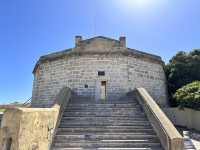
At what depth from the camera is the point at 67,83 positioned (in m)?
15.2

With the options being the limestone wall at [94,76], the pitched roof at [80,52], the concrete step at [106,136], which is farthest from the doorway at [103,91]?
the concrete step at [106,136]

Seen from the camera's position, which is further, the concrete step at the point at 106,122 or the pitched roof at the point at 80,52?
the pitched roof at the point at 80,52

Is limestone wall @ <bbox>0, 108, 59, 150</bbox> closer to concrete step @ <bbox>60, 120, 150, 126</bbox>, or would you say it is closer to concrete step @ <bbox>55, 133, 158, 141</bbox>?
concrete step @ <bbox>55, 133, 158, 141</bbox>

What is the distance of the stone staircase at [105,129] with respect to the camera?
8320mm

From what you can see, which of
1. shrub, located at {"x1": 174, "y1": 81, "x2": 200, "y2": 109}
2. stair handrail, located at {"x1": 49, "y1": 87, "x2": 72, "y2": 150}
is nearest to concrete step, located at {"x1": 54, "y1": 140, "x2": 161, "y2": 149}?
stair handrail, located at {"x1": 49, "y1": 87, "x2": 72, "y2": 150}

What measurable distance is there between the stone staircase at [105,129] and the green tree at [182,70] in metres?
7.06

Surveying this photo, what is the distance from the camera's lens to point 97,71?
15125 millimetres

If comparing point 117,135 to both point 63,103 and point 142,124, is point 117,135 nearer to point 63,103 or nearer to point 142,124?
point 142,124

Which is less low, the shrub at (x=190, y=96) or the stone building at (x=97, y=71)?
the stone building at (x=97, y=71)

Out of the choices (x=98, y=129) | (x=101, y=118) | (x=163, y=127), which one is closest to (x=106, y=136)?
(x=98, y=129)

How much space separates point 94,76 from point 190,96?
5.53 m

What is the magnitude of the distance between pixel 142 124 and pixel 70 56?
7.52 m

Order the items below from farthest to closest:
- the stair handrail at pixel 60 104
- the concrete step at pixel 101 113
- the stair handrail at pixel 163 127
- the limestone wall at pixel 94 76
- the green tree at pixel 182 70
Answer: the green tree at pixel 182 70, the limestone wall at pixel 94 76, the concrete step at pixel 101 113, the stair handrail at pixel 60 104, the stair handrail at pixel 163 127

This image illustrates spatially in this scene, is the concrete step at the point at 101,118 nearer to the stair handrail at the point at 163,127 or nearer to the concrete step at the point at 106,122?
the concrete step at the point at 106,122
